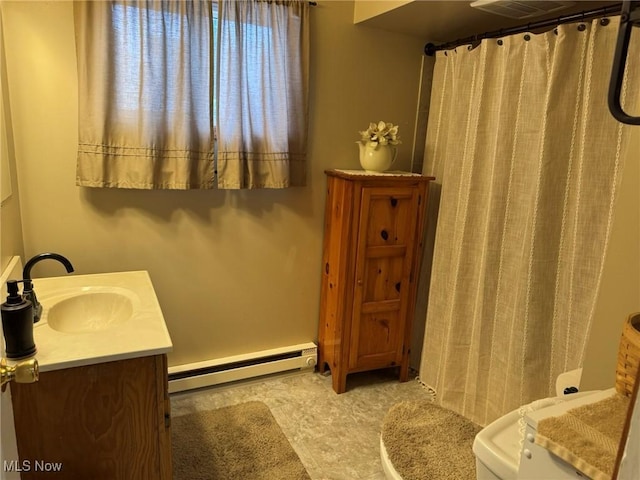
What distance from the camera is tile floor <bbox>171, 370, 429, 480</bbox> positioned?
2.04m

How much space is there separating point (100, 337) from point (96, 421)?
244 mm

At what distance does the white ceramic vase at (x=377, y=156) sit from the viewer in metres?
2.46

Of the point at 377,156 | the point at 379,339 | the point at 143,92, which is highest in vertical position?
the point at 143,92

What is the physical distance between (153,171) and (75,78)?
1.68ft

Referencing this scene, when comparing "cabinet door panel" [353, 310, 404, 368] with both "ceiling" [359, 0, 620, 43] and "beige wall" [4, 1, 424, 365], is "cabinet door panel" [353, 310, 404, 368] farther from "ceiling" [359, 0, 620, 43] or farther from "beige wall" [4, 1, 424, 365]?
"ceiling" [359, 0, 620, 43]

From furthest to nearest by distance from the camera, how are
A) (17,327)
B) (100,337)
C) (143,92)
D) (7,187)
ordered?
(143,92), (7,187), (100,337), (17,327)

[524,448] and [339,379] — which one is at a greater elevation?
[524,448]

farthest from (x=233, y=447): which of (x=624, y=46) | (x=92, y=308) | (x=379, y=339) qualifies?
(x=624, y=46)

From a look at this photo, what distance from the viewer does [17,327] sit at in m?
1.07

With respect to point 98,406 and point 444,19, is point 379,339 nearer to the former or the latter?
point 98,406

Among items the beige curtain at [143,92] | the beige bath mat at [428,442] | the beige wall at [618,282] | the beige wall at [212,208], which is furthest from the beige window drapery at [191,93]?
the beige wall at [618,282]

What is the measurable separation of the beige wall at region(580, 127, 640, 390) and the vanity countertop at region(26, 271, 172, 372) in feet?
4.21

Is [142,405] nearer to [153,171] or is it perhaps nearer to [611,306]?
[153,171]

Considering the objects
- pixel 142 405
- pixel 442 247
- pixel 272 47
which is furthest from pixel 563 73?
pixel 142 405
